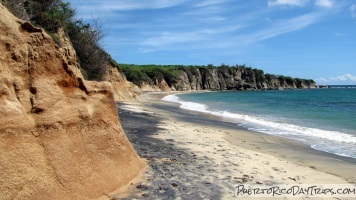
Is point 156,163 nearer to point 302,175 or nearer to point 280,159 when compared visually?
point 302,175

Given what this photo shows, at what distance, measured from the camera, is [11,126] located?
474 cm

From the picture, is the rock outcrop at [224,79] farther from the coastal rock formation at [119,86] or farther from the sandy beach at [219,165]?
the sandy beach at [219,165]

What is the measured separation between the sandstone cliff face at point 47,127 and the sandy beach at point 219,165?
2.92 ft

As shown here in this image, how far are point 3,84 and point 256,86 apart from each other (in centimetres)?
14050

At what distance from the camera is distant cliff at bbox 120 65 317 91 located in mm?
94375

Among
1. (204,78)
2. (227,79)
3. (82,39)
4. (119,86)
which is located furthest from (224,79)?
(82,39)

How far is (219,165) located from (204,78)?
118 meters

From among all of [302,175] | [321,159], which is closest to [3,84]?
[302,175]

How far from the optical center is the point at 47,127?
5289 millimetres

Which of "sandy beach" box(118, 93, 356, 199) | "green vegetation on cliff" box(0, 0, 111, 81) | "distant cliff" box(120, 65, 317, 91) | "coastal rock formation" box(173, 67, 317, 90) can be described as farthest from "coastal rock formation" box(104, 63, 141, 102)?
"coastal rock formation" box(173, 67, 317, 90)

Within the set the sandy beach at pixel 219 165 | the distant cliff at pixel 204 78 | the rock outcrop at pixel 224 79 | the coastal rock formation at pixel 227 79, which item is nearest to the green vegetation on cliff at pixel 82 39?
the sandy beach at pixel 219 165

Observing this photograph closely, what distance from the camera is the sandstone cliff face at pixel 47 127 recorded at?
15.6ft

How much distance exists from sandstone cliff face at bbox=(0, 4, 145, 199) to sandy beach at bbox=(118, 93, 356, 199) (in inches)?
35.1

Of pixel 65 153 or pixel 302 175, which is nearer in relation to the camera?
pixel 65 153
